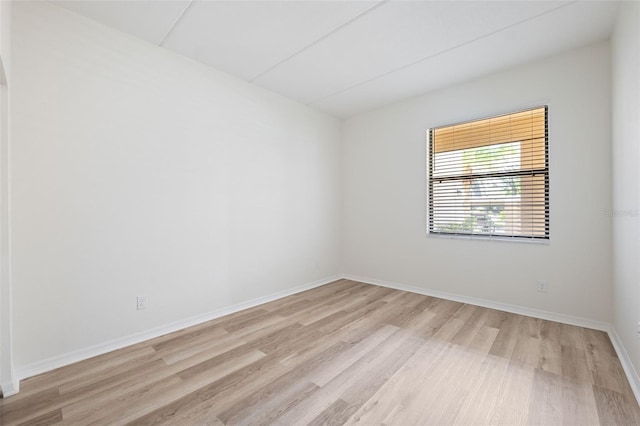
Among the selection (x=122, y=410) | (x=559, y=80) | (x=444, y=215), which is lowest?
(x=122, y=410)

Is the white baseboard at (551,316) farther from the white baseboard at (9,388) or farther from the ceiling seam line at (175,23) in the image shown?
the ceiling seam line at (175,23)

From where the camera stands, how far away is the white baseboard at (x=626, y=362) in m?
1.72

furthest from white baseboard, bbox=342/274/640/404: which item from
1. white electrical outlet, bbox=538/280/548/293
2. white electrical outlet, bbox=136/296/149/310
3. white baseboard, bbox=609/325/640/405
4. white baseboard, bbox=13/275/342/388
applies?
white electrical outlet, bbox=136/296/149/310

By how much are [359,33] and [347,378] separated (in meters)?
2.80

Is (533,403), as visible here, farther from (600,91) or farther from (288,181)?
(288,181)

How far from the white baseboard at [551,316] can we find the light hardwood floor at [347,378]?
2.6 inches

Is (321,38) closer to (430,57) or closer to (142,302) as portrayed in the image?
(430,57)

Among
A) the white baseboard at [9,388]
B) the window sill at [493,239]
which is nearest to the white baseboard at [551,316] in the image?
the window sill at [493,239]

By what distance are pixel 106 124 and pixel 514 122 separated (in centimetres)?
410

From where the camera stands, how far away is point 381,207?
4.23 m

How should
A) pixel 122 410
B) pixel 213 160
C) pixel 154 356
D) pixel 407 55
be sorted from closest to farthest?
pixel 122 410 → pixel 154 356 → pixel 407 55 → pixel 213 160

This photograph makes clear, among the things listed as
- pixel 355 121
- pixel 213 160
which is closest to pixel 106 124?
pixel 213 160

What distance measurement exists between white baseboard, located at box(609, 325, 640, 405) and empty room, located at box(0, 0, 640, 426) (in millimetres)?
30

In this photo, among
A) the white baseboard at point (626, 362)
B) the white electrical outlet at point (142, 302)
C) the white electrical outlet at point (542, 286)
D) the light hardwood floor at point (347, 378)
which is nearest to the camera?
the light hardwood floor at point (347, 378)
